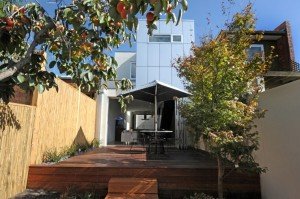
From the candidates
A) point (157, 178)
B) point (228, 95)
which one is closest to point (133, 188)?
point (157, 178)

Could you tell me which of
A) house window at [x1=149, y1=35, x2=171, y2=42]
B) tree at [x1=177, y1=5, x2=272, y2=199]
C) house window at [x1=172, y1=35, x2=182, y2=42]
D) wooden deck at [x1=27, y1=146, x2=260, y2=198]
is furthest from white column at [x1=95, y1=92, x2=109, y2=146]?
tree at [x1=177, y1=5, x2=272, y2=199]

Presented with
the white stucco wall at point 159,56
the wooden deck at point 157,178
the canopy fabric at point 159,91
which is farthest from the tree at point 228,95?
the white stucco wall at point 159,56

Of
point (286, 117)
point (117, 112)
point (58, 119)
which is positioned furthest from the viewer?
point (117, 112)

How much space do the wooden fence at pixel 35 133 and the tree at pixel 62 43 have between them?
125 inches

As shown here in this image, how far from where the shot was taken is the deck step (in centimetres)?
685

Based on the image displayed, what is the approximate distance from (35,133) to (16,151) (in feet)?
3.00

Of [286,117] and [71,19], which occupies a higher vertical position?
[71,19]

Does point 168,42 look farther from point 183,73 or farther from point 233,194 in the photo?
point 233,194

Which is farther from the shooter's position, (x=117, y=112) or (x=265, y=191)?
(x=117, y=112)

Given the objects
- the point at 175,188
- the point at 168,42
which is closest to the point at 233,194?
the point at 175,188

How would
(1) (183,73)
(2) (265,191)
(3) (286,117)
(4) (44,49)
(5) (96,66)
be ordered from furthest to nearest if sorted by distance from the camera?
1. (1) (183,73)
2. (2) (265,191)
3. (3) (286,117)
4. (4) (44,49)
5. (5) (96,66)

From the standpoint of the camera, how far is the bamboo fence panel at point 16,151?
6387 millimetres

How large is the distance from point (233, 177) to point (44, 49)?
5.61m

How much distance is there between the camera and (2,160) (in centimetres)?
634
